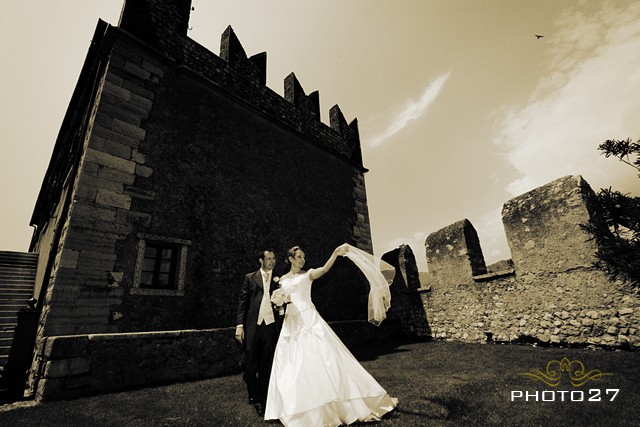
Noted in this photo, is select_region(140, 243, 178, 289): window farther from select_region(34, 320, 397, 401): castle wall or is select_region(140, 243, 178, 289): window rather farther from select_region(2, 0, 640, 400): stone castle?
select_region(34, 320, 397, 401): castle wall

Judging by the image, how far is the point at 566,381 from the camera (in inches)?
179

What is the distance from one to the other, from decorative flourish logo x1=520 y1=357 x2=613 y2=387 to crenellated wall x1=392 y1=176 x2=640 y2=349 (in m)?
1.75

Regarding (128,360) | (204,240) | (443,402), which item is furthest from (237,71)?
(443,402)

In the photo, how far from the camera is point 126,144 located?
6824mm

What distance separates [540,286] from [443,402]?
5.46m

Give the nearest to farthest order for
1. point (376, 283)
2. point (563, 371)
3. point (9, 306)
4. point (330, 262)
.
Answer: point (330, 262), point (376, 283), point (563, 371), point (9, 306)

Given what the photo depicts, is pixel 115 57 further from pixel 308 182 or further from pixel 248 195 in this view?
pixel 308 182

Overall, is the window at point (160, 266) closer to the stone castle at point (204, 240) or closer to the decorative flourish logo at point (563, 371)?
the stone castle at point (204, 240)

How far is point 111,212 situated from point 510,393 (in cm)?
778

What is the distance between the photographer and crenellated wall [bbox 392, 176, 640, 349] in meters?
6.39

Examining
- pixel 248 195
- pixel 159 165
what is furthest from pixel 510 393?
pixel 159 165

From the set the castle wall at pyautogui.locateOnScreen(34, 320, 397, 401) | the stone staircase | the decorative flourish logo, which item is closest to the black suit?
the castle wall at pyautogui.locateOnScreen(34, 320, 397, 401)

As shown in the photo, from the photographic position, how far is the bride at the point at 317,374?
316cm

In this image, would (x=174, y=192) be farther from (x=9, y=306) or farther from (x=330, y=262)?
(x=9, y=306)
